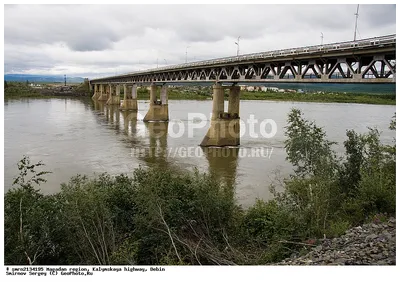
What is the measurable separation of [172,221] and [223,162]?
16445 millimetres

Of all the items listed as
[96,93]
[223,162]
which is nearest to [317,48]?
[223,162]

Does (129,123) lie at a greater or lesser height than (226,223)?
greater

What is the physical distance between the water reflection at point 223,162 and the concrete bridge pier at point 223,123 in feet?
2.37

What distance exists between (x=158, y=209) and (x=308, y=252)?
15.9 ft

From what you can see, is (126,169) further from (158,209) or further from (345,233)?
(345,233)

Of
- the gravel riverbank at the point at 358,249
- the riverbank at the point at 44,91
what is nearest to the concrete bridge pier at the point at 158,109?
the gravel riverbank at the point at 358,249

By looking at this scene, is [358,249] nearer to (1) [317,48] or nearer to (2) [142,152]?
(1) [317,48]

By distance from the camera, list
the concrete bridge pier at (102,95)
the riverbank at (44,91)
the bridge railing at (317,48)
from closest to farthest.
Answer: the bridge railing at (317,48) → the concrete bridge pier at (102,95) → the riverbank at (44,91)

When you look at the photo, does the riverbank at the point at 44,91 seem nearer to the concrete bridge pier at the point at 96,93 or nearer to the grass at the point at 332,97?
the concrete bridge pier at the point at 96,93

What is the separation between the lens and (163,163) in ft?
93.9

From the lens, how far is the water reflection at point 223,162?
24730mm

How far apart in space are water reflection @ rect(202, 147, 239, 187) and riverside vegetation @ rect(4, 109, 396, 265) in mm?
8595

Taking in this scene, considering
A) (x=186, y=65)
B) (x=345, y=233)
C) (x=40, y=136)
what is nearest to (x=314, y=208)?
(x=345, y=233)

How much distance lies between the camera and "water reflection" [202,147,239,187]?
2473cm
